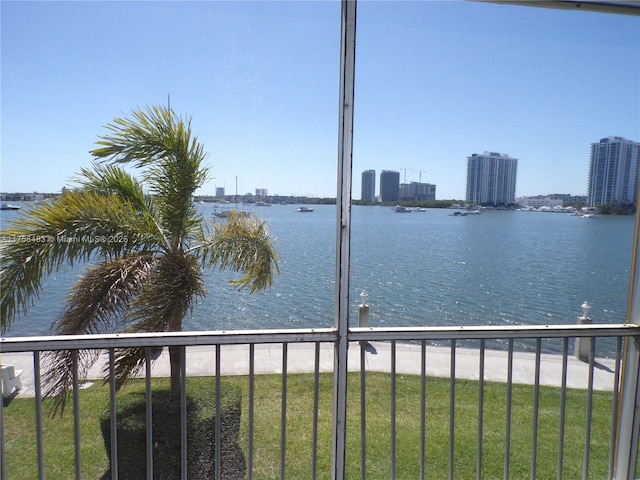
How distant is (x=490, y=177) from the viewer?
2.03m

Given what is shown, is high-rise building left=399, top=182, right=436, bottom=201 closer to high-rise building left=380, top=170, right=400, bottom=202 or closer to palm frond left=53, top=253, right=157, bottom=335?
high-rise building left=380, top=170, right=400, bottom=202

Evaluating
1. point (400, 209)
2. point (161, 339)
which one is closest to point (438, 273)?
point (400, 209)

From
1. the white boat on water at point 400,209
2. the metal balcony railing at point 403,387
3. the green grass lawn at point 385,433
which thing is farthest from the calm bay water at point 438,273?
the green grass lawn at point 385,433

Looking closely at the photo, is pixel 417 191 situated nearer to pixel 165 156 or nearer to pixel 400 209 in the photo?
pixel 400 209

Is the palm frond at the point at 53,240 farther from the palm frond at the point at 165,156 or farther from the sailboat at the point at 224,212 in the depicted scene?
the sailboat at the point at 224,212

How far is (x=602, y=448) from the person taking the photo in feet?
7.70

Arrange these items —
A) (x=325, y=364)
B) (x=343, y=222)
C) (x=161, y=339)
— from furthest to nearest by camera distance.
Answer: (x=325, y=364) < (x=343, y=222) < (x=161, y=339)

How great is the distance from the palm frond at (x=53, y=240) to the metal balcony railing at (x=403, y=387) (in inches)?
12.2

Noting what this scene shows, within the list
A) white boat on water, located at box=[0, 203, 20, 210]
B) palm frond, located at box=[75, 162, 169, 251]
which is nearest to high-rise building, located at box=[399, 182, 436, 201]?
palm frond, located at box=[75, 162, 169, 251]

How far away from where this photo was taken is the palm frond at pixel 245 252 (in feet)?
6.72

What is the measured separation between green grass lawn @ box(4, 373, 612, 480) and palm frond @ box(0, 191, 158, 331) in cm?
58

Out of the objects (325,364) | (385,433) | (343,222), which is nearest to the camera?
(343,222)

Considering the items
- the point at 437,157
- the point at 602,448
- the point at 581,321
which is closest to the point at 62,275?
the point at 437,157

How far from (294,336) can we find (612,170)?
1.80 meters
